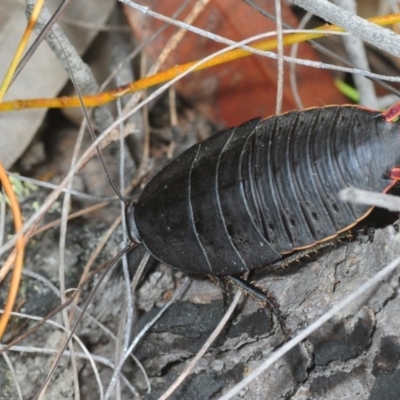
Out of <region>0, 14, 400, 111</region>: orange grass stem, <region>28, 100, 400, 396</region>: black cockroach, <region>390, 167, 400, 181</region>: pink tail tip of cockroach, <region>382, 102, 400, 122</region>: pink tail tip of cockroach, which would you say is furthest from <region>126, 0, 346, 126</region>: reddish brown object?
<region>390, 167, 400, 181</region>: pink tail tip of cockroach

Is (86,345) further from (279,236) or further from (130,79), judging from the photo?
(130,79)

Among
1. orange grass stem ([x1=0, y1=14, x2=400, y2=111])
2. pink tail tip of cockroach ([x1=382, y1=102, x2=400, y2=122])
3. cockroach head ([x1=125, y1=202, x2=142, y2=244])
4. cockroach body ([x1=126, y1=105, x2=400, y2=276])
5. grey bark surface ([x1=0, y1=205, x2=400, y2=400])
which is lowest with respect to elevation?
grey bark surface ([x1=0, y1=205, x2=400, y2=400])

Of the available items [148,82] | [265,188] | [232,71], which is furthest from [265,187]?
[232,71]

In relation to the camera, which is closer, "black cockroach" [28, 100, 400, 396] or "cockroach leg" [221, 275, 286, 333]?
"black cockroach" [28, 100, 400, 396]

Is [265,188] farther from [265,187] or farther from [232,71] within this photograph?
[232,71]

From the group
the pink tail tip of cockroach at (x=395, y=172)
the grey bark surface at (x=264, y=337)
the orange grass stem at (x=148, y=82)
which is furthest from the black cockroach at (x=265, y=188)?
the orange grass stem at (x=148, y=82)

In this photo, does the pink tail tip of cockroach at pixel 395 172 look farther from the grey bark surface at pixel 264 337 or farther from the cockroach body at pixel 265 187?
the grey bark surface at pixel 264 337

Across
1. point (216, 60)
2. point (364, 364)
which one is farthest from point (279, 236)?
point (216, 60)

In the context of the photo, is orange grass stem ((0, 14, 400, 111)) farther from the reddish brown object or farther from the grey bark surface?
the grey bark surface
